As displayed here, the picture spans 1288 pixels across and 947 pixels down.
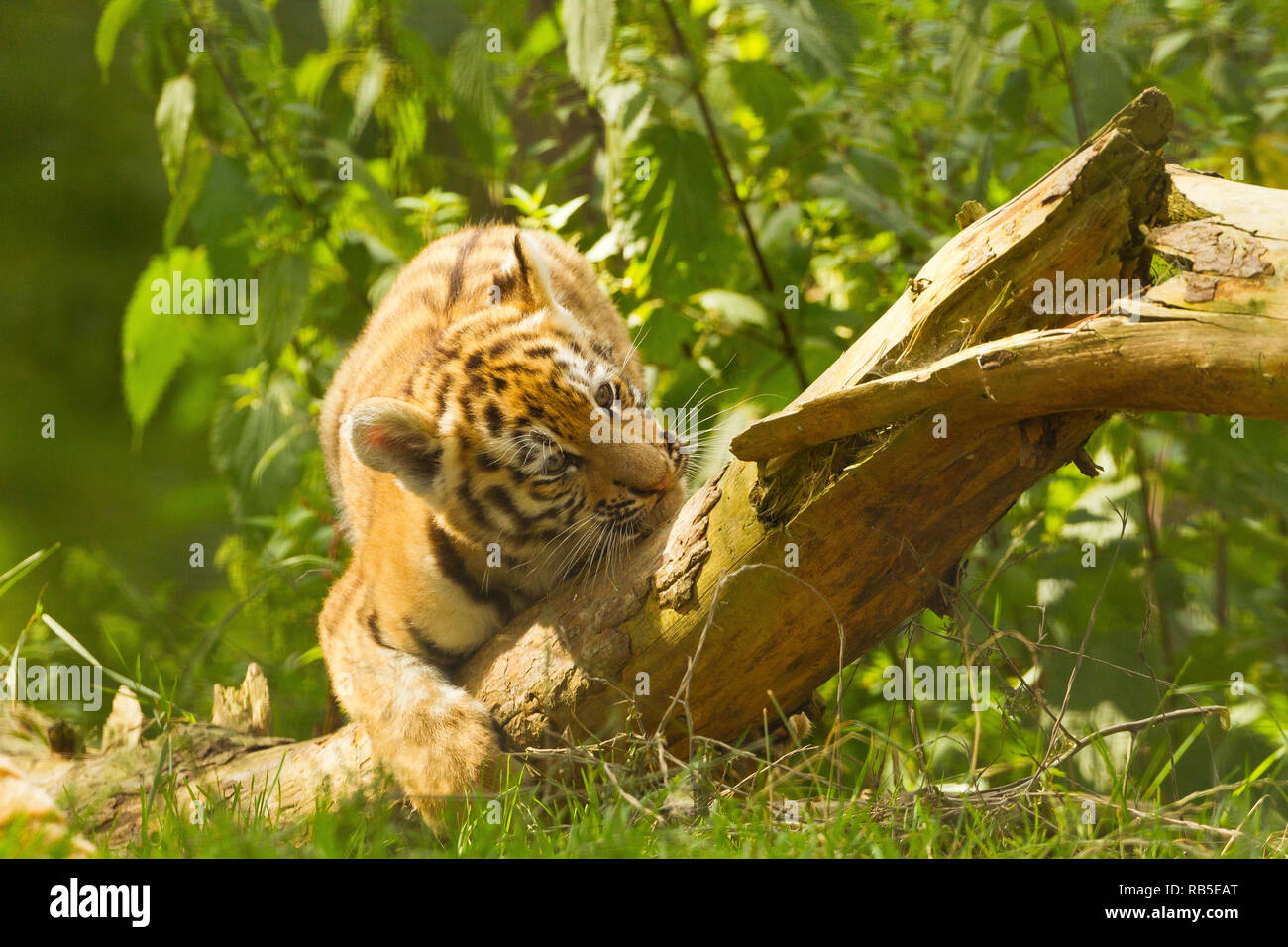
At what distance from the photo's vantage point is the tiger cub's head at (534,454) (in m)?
3.41

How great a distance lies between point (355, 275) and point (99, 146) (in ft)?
13.9

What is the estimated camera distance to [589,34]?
12.6 feet

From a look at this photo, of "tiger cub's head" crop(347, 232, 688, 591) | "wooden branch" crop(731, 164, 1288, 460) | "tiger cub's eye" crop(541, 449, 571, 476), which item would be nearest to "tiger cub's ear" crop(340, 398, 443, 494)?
"tiger cub's head" crop(347, 232, 688, 591)

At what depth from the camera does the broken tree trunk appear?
7.24 ft

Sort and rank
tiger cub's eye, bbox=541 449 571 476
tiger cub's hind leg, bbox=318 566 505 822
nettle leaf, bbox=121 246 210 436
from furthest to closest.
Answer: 1. nettle leaf, bbox=121 246 210 436
2. tiger cub's eye, bbox=541 449 571 476
3. tiger cub's hind leg, bbox=318 566 505 822

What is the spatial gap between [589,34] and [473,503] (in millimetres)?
1774

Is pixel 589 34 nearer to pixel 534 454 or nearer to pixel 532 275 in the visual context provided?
pixel 532 275

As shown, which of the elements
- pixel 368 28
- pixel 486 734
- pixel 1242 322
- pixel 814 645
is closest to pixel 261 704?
pixel 486 734

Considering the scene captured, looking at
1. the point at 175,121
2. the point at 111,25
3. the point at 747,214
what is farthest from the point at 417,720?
the point at 111,25

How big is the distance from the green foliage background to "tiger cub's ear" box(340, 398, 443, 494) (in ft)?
4.32

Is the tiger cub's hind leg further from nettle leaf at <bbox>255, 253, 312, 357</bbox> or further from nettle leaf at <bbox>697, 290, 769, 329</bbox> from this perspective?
nettle leaf at <bbox>697, 290, 769, 329</bbox>

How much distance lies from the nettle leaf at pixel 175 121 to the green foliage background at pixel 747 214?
2 centimetres

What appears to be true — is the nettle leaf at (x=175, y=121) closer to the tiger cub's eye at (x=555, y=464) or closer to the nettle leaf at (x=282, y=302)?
the nettle leaf at (x=282, y=302)

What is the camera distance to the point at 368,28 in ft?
17.1
